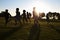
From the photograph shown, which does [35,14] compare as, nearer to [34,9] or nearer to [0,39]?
[34,9]

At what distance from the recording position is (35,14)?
25.4 meters

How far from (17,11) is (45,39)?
15212 mm

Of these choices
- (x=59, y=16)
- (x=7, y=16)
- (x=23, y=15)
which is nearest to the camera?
(x=7, y=16)

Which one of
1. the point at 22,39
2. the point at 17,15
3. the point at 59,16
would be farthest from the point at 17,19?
the point at 59,16

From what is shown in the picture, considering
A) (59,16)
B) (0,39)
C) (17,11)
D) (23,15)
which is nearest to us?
(0,39)

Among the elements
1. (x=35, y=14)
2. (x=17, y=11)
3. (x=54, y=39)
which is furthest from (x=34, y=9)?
(x=54, y=39)

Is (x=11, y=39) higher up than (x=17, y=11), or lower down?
lower down

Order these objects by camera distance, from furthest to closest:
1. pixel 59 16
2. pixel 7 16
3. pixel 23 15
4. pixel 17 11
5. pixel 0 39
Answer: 1. pixel 59 16
2. pixel 23 15
3. pixel 17 11
4. pixel 7 16
5. pixel 0 39

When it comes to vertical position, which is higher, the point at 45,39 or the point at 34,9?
the point at 34,9

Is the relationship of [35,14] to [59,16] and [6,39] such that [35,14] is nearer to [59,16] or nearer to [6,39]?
[6,39]

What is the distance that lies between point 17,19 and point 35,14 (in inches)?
110

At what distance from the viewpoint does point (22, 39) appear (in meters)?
11.3

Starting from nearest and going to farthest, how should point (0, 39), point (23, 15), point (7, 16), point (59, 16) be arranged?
point (0, 39)
point (7, 16)
point (23, 15)
point (59, 16)

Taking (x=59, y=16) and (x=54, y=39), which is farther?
(x=59, y=16)
